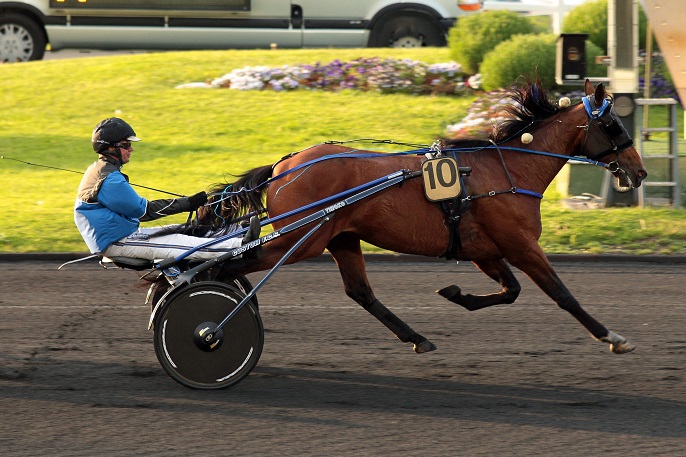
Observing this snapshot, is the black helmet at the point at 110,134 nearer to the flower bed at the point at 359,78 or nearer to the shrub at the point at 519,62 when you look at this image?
the shrub at the point at 519,62

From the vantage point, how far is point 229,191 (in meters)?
6.80

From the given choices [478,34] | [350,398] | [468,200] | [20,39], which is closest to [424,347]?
[350,398]

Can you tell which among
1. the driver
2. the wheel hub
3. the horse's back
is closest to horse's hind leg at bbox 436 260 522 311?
the horse's back

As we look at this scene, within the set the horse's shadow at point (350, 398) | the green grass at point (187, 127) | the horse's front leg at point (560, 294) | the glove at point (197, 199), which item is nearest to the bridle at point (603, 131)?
the horse's front leg at point (560, 294)

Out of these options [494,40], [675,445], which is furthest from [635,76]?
[675,445]

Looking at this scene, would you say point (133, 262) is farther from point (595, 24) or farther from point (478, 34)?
point (595, 24)

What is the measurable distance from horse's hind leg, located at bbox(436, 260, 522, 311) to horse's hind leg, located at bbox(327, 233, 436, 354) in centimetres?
40

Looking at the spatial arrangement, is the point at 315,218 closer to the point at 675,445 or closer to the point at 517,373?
the point at 517,373

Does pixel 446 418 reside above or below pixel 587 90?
below

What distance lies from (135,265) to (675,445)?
3146 millimetres

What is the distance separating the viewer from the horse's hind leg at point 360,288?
268 inches

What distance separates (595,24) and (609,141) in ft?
33.0

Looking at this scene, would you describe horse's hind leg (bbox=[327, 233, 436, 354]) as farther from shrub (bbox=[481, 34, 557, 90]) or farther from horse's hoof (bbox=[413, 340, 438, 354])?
shrub (bbox=[481, 34, 557, 90])

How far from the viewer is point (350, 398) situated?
20.0 feet
